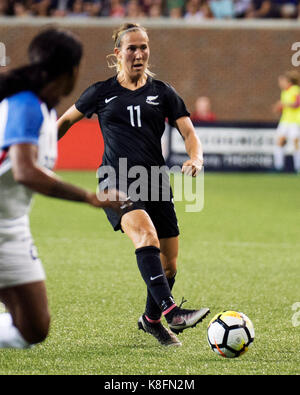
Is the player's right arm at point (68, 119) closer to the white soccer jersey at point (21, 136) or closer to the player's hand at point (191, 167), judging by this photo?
the player's hand at point (191, 167)

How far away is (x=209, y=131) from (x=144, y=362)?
1590cm

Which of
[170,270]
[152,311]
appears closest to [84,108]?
[170,270]

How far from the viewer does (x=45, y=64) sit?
13.8 ft

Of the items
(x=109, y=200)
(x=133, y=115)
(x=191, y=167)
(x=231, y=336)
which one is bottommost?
(x=231, y=336)

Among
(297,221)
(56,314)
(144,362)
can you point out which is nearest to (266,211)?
(297,221)

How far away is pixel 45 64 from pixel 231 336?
227 cm

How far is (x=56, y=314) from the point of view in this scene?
6.81m

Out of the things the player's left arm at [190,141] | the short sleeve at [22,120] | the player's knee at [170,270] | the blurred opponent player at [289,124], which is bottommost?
the blurred opponent player at [289,124]

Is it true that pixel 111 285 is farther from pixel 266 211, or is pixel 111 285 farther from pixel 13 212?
pixel 266 211

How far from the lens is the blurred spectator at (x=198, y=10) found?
26.6m

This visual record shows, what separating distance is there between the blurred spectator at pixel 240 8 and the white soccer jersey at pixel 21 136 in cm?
2324

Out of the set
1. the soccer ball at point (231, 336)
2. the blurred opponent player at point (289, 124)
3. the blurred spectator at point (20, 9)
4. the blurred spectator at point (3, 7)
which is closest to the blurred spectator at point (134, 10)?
the blurred spectator at point (20, 9)

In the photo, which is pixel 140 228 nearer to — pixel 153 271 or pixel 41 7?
pixel 153 271

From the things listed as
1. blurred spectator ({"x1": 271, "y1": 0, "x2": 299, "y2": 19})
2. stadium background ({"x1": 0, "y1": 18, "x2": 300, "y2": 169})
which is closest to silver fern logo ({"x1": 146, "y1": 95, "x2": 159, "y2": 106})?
stadium background ({"x1": 0, "y1": 18, "x2": 300, "y2": 169})
